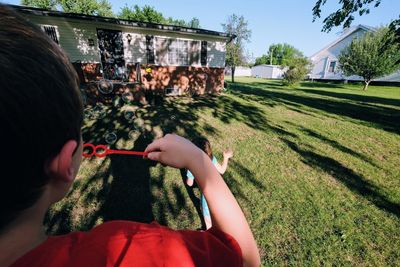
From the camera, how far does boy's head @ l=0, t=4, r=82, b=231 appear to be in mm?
554

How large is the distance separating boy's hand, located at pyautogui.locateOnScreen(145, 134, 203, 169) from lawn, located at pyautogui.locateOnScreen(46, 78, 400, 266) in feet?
9.11

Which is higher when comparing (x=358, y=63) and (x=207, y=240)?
(x=358, y=63)

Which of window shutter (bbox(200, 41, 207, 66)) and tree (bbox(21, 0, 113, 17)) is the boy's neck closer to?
window shutter (bbox(200, 41, 207, 66))

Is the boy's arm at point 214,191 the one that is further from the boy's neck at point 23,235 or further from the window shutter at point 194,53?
the window shutter at point 194,53

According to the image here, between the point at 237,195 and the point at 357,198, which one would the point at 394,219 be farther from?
the point at 237,195

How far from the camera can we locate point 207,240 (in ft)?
2.74

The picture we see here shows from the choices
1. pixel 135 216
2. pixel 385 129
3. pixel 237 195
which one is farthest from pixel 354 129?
pixel 135 216

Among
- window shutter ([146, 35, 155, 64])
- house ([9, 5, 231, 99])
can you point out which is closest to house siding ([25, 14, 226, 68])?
house ([9, 5, 231, 99])

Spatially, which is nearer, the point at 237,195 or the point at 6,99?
the point at 6,99

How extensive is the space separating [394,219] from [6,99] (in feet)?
17.1

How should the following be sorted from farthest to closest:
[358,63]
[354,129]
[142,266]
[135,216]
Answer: [358,63], [354,129], [135,216], [142,266]

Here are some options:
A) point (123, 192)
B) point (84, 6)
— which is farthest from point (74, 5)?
point (123, 192)

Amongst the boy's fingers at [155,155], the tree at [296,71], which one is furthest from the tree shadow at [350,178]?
the tree at [296,71]

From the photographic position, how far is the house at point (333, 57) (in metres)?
33.5
